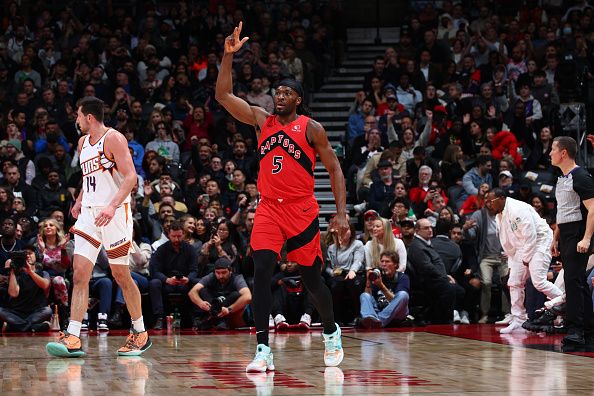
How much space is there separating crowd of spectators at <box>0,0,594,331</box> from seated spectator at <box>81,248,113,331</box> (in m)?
0.03

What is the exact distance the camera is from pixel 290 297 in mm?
12547

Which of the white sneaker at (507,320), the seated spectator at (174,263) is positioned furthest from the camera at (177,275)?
the white sneaker at (507,320)

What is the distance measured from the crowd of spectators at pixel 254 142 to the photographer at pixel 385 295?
2 cm

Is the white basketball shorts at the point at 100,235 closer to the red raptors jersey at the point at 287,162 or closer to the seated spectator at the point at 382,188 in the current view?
the red raptors jersey at the point at 287,162

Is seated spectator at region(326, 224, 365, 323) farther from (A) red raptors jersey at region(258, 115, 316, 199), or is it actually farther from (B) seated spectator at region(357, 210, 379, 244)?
(A) red raptors jersey at region(258, 115, 316, 199)

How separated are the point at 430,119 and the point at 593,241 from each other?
219 inches

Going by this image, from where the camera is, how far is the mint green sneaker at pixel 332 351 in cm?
741

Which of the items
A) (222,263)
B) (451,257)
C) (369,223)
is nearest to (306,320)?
(222,263)

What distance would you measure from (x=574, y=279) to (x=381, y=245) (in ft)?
13.7

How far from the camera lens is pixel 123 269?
27.3 feet

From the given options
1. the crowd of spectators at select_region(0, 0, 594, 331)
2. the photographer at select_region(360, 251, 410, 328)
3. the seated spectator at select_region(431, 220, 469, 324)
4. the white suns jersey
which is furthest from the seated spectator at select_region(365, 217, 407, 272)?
the white suns jersey

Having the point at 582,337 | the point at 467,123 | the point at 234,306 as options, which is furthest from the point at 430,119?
the point at 582,337

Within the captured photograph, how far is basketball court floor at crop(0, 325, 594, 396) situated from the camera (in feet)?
20.5

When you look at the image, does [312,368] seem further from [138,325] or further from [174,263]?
[174,263]
